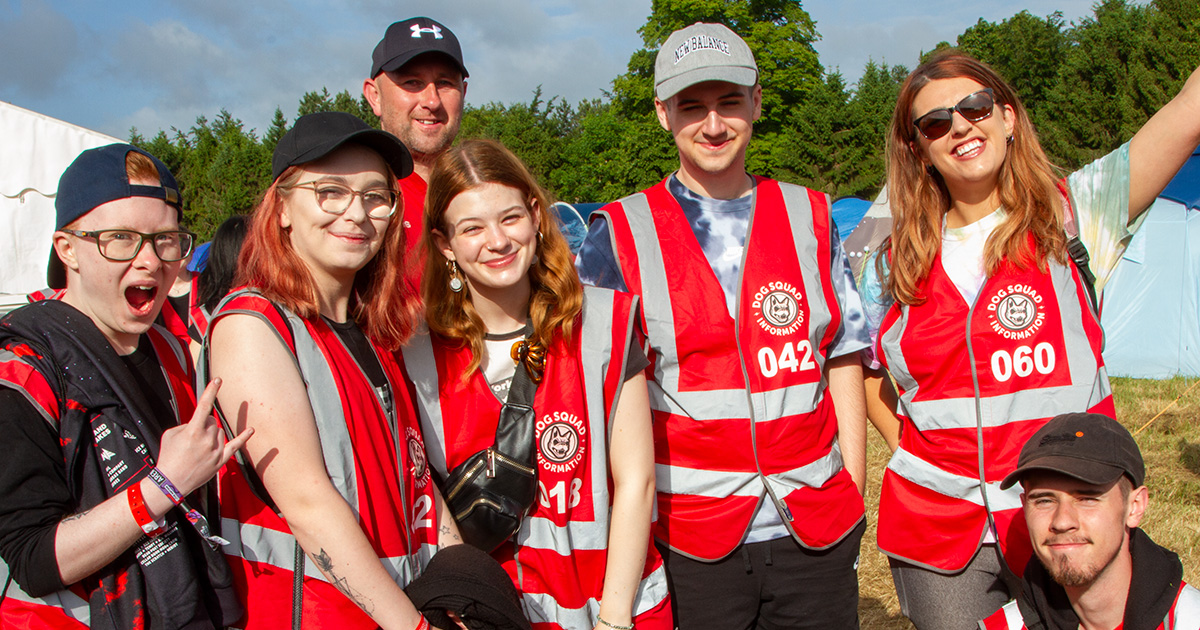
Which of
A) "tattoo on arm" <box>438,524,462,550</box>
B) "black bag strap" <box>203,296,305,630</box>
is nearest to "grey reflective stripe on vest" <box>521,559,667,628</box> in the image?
Answer: "tattoo on arm" <box>438,524,462,550</box>

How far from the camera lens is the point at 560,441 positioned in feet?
7.08

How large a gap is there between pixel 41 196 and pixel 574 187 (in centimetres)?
2372

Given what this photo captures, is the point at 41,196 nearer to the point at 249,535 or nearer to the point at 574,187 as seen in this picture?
the point at 249,535

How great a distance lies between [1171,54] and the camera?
80.0ft

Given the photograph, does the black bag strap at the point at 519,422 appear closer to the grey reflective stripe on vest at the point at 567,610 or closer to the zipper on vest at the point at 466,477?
the zipper on vest at the point at 466,477

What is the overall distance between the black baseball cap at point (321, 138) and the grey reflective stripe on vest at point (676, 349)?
82 cm

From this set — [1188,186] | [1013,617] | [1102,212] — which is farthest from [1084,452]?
[1188,186]

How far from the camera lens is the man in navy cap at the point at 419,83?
331 centimetres

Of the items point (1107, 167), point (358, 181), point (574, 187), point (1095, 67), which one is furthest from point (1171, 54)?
point (358, 181)

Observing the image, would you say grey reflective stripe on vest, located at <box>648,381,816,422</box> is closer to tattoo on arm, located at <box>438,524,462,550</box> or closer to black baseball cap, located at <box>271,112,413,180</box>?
tattoo on arm, located at <box>438,524,462,550</box>

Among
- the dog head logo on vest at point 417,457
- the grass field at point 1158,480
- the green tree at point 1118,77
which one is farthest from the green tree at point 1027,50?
the dog head logo on vest at point 417,457

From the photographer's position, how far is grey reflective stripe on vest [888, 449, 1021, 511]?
7.60ft

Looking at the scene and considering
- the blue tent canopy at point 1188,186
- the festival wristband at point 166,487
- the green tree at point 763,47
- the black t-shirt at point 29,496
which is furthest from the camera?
the green tree at point 763,47

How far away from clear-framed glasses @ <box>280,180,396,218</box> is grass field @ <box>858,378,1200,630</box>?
3444mm
